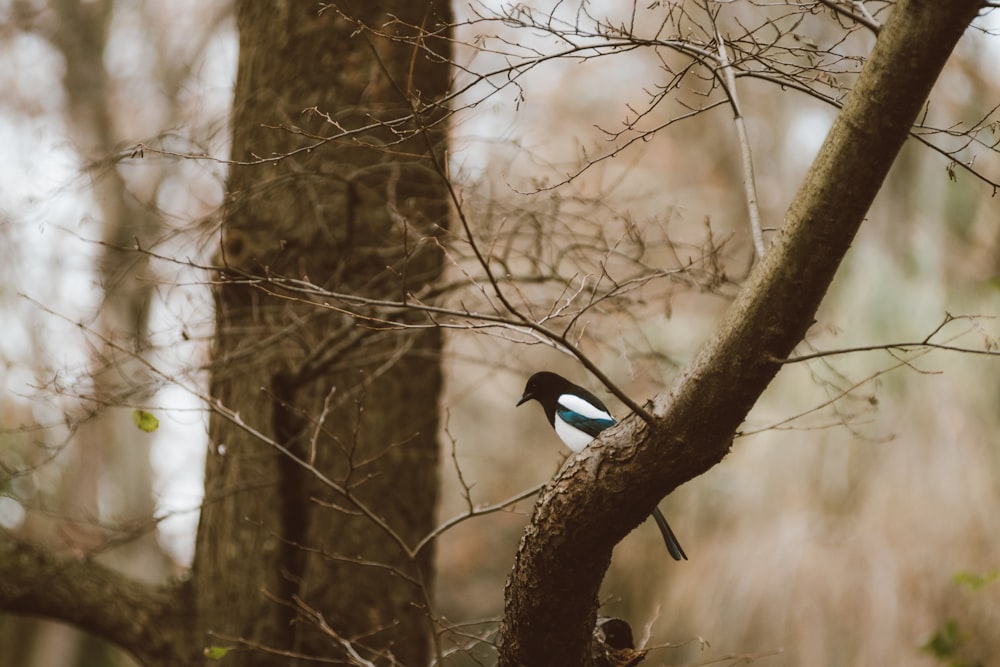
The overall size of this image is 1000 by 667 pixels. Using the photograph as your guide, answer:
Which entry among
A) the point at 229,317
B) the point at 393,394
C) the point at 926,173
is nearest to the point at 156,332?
the point at 229,317

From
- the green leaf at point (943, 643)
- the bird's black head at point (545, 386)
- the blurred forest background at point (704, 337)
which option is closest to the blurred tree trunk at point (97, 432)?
the blurred forest background at point (704, 337)

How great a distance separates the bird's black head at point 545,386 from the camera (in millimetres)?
3479

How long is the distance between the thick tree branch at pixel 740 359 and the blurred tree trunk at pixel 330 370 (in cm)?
130

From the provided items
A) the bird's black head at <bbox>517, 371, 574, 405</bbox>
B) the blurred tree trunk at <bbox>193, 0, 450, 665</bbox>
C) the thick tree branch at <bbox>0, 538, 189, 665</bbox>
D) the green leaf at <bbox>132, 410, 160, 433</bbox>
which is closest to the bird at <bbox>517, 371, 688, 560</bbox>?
the bird's black head at <bbox>517, 371, 574, 405</bbox>

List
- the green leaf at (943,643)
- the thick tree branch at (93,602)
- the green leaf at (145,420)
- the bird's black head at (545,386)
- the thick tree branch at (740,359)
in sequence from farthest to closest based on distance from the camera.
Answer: the green leaf at (943,643)
the bird's black head at (545,386)
the thick tree branch at (93,602)
the green leaf at (145,420)
the thick tree branch at (740,359)

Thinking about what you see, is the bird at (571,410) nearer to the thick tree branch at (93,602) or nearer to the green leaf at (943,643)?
the green leaf at (943,643)

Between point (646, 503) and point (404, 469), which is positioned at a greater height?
point (404, 469)

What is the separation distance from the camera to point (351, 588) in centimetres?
346

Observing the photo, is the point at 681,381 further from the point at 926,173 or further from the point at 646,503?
the point at 926,173

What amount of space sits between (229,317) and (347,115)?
860 mm

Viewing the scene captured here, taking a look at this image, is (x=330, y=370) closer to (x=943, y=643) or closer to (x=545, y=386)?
(x=545, y=386)

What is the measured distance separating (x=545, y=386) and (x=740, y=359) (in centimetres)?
173

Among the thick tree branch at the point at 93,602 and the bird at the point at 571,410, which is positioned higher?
the bird at the point at 571,410

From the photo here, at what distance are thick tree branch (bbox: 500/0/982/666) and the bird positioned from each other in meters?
0.79
